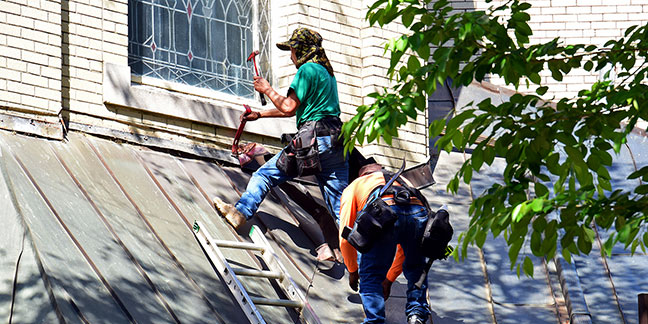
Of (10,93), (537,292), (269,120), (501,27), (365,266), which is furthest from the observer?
(269,120)

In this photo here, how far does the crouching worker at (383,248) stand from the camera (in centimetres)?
812

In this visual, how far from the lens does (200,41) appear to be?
1043cm

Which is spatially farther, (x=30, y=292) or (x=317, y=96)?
(x=317, y=96)

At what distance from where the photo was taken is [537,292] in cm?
970

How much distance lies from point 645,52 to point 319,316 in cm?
316

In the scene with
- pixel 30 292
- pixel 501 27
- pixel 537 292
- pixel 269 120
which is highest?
pixel 501 27

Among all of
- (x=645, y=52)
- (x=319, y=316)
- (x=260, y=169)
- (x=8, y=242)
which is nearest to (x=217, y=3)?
(x=260, y=169)

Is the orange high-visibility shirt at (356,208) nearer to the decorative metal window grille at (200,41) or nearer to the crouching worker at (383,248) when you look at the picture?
the crouching worker at (383,248)

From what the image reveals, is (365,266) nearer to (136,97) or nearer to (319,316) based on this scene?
(319,316)

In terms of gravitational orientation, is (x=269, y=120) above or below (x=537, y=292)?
above

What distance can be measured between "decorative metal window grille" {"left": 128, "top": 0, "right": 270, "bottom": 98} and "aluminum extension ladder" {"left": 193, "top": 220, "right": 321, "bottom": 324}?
2.02 metres

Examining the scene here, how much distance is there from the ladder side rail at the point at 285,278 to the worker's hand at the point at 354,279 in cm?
36

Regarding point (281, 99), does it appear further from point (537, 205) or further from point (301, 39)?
point (537, 205)

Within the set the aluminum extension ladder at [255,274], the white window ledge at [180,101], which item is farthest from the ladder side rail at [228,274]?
the white window ledge at [180,101]
